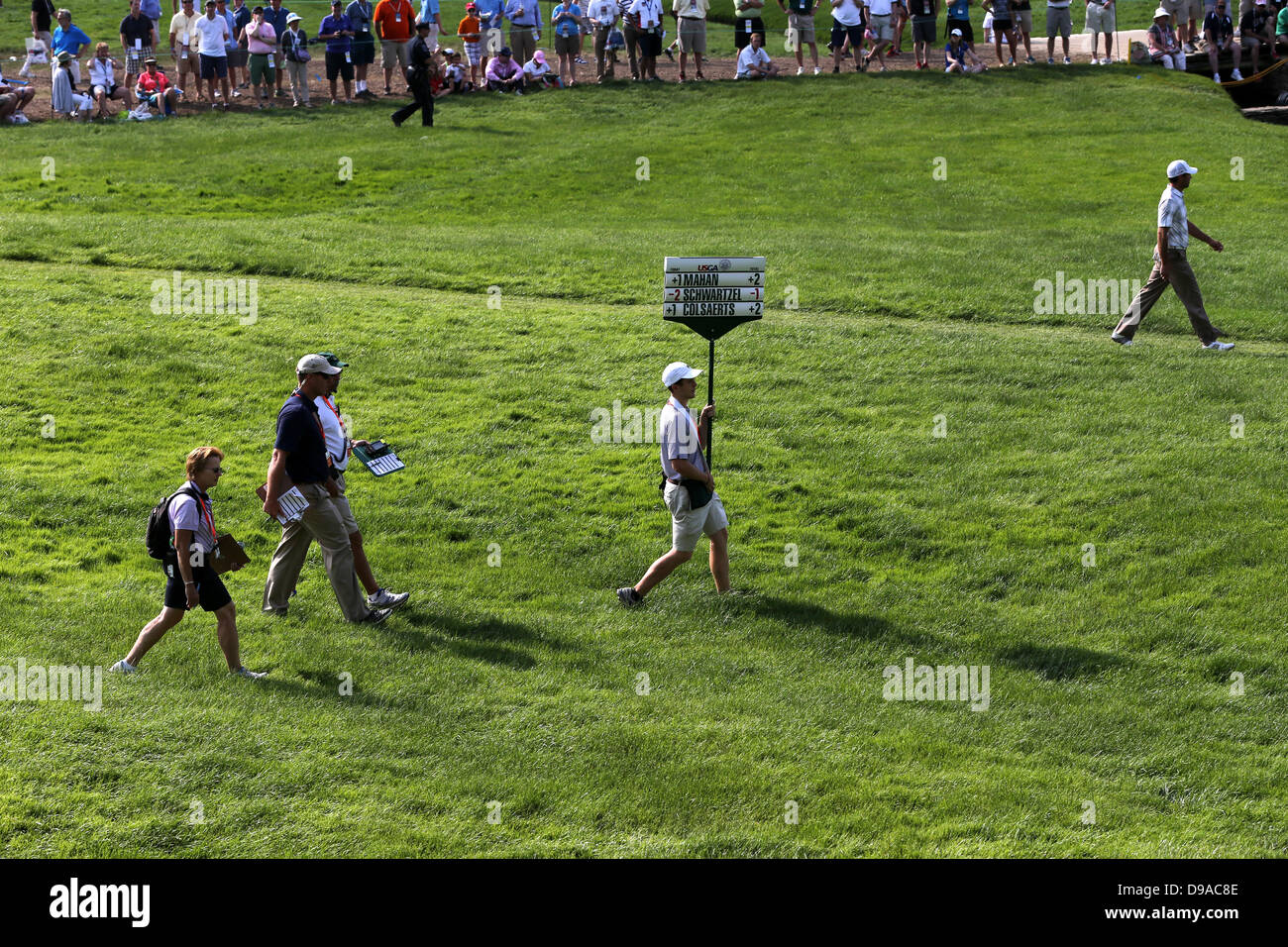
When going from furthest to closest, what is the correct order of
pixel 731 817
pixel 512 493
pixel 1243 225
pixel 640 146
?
pixel 640 146, pixel 1243 225, pixel 512 493, pixel 731 817

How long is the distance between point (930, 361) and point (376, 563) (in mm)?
9085

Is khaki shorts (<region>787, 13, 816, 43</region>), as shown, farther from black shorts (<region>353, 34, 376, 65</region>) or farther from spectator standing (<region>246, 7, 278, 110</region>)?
spectator standing (<region>246, 7, 278, 110</region>)

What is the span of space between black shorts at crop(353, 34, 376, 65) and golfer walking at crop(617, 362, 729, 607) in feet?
92.4

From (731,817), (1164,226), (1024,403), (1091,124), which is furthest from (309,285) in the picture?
(1091,124)

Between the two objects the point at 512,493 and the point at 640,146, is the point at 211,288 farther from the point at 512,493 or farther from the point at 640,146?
the point at 640,146

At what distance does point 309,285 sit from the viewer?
954 inches

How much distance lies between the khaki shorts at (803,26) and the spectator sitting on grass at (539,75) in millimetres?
6742

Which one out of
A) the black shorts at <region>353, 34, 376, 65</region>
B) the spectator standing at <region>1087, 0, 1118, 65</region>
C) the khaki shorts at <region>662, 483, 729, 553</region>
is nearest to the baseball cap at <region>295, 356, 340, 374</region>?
the khaki shorts at <region>662, 483, 729, 553</region>

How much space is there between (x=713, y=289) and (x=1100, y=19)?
29601mm

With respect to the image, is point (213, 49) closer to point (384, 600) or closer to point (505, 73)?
point (505, 73)

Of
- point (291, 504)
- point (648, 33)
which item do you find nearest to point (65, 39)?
point (648, 33)

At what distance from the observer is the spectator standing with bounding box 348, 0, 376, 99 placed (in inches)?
1464

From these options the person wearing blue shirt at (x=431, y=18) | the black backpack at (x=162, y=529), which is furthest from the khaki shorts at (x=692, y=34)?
the black backpack at (x=162, y=529)

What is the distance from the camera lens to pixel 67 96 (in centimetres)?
3716
